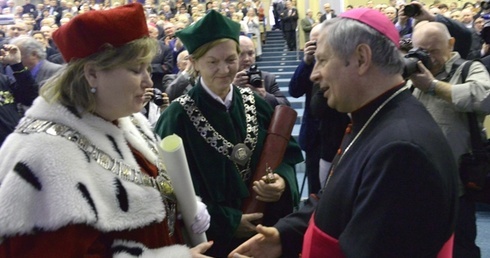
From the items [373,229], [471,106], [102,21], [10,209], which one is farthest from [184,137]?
[471,106]

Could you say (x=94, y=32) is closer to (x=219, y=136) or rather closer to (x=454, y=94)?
Result: (x=219, y=136)

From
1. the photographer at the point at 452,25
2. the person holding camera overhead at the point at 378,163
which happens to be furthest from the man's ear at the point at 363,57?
the photographer at the point at 452,25

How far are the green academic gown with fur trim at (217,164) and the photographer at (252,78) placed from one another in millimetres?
772

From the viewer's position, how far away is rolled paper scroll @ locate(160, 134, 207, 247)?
5.57 ft

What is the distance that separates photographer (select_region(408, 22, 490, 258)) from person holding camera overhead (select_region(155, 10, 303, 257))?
3.34ft

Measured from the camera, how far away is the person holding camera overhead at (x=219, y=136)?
2.25 m

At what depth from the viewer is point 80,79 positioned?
155 centimetres

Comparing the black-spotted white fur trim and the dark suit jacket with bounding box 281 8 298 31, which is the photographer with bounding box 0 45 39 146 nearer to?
the black-spotted white fur trim

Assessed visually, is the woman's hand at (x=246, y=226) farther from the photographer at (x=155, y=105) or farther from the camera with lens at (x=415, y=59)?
the photographer at (x=155, y=105)

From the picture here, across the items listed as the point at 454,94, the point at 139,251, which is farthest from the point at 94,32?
the point at 454,94

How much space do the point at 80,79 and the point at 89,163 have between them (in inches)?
10.1

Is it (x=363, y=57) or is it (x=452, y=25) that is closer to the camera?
(x=363, y=57)

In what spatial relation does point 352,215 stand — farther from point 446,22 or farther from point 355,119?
point 446,22

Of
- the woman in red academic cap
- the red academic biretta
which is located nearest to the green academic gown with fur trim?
the woman in red academic cap
